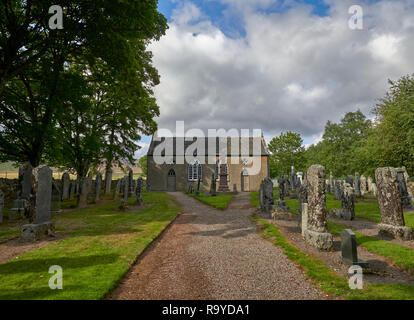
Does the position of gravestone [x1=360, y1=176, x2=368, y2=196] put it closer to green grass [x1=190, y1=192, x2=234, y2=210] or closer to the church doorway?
green grass [x1=190, y1=192, x2=234, y2=210]

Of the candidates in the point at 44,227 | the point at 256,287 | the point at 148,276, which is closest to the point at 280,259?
the point at 256,287

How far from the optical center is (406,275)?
16.7 feet

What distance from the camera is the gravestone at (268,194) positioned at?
1402 centimetres

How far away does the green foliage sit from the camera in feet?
154

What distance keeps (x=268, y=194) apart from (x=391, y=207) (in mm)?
6498

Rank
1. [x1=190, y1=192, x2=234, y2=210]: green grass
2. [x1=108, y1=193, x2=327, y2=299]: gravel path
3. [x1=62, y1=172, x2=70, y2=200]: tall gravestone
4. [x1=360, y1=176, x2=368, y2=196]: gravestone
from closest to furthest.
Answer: [x1=108, y1=193, x2=327, y2=299]: gravel path, [x1=190, y1=192, x2=234, y2=210]: green grass, [x1=62, y1=172, x2=70, y2=200]: tall gravestone, [x1=360, y1=176, x2=368, y2=196]: gravestone

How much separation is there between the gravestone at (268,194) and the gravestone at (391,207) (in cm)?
588

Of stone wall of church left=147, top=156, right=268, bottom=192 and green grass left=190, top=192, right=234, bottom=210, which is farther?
stone wall of church left=147, top=156, right=268, bottom=192

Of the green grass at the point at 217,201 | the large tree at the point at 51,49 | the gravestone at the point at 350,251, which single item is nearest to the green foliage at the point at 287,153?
the green grass at the point at 217,201

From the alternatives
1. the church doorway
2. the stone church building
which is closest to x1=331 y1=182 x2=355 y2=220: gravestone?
the stone church building

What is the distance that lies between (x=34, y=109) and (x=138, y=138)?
36.0 feet

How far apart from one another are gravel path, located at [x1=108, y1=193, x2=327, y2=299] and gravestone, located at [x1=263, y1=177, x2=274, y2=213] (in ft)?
19.0
